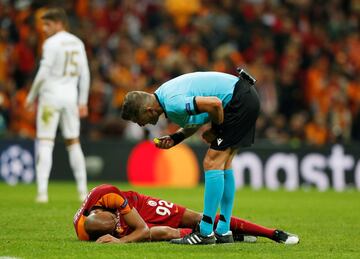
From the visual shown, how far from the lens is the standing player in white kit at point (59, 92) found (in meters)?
14.1

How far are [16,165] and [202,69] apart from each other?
4750 millimetres

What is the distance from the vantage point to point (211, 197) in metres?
9.13

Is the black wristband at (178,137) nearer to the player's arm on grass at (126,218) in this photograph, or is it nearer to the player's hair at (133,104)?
the player's hair at (133,104)

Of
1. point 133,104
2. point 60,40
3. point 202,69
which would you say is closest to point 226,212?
point 133,104

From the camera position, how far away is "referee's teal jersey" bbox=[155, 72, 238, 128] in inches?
351

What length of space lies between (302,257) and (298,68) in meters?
15.5

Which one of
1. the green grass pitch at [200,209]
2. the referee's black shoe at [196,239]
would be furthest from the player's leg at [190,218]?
the green grass pitch at [200,209]

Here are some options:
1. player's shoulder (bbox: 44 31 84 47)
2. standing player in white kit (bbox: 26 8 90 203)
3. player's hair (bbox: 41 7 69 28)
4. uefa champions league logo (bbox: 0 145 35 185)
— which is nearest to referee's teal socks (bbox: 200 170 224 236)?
standing player in white kit (bbox: 26 8 90 203)

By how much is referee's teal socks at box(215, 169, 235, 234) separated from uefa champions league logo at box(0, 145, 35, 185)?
10711 millimetres

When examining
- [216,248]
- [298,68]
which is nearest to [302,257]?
[216,248]

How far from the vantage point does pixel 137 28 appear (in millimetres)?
23500

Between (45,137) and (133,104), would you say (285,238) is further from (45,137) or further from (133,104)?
(45,137)

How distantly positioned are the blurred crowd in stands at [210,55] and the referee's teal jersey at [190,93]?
1121 cm

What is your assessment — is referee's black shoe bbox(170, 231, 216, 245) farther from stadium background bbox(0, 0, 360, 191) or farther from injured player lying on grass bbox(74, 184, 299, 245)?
stadium background bbox(0, 0, 360, 191)
